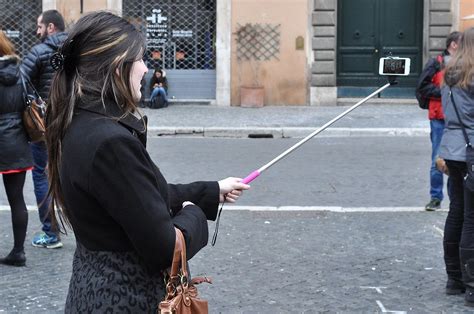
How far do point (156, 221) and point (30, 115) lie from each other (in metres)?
4.35

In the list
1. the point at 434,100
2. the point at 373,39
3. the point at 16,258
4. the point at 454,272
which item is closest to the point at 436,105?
the point at 434,100

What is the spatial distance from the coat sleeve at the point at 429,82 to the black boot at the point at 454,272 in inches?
109

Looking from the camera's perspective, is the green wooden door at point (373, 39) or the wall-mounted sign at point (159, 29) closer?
the green wooden door at point (373, 39)

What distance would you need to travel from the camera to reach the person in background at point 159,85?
19.5 meters

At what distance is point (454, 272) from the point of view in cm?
618

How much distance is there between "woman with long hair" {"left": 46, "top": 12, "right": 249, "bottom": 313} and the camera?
8.75 ft

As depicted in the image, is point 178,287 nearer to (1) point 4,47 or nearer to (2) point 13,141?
(2) point 13,141

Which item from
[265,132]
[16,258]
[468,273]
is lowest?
[265,132]

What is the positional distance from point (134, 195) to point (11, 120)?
437 cm

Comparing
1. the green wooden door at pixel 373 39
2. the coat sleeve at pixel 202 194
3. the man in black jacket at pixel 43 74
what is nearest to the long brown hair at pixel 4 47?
the man in black jacket at pixel 43 74

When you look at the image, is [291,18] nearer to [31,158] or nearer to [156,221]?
[31,158]

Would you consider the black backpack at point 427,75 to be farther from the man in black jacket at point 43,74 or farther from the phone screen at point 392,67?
the phone screen at point 392,67

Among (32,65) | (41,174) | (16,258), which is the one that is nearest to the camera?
(16,258)

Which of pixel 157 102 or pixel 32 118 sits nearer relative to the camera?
pixel 32 118
